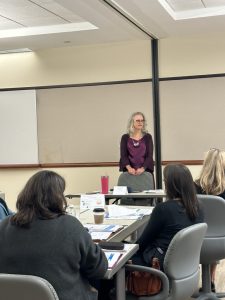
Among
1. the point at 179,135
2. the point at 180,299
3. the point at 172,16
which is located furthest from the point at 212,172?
the point at 179,135

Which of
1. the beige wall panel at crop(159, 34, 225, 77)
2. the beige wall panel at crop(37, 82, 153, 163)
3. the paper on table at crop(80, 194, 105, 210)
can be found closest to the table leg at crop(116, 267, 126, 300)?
the paper on table at crop(80, 194, 105, 210)

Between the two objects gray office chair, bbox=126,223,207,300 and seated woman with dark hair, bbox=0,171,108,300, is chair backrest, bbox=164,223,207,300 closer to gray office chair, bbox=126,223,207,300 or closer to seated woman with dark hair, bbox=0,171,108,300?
gray office chair, bbox=126,223,207,300

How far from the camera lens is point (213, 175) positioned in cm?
354

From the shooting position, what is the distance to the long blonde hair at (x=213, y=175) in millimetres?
3510

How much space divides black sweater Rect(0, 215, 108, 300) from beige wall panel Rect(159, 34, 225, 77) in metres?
4.76

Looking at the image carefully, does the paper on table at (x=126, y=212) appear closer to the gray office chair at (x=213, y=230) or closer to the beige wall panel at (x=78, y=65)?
the gray office chair at (x=213, y=230)

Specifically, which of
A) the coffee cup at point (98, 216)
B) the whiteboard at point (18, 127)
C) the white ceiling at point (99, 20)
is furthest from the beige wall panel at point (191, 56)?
the coffee cup at point (98, 216)

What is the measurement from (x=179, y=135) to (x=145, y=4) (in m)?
2.30

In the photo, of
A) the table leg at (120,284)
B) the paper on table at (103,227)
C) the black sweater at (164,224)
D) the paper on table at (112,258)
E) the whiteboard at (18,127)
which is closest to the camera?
the paper on table at (112,258)

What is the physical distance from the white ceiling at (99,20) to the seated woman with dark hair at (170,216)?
2406 mm

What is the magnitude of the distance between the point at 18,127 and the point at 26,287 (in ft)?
18.0

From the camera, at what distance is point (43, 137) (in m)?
6.91

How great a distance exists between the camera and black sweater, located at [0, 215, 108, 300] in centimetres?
188

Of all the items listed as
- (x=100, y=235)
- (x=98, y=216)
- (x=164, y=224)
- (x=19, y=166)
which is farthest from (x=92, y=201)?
(x=19, y=166)
